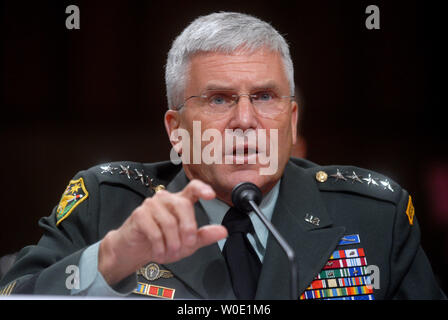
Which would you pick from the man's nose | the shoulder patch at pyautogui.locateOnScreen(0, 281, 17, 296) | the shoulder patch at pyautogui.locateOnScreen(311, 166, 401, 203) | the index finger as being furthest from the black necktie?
the shoulder patch at pyautogui.locateOnScreen(0, 281, 17, 296)

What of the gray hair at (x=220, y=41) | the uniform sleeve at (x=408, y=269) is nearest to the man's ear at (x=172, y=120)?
the gray hair at (x=220, y=41)

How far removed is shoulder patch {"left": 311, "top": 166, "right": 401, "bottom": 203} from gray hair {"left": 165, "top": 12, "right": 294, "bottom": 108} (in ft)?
1.26

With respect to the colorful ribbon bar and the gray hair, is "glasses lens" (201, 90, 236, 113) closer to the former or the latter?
the gray hair

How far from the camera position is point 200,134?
5.43 ft

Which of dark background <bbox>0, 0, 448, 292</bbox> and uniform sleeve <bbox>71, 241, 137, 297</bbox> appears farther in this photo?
dark background <bbox>0, 0, 448, 292</bbox>

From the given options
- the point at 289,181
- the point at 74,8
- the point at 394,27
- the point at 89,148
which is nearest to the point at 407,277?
the point at 289,181

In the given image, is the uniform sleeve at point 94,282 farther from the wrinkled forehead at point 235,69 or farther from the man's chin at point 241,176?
the wrinkled forehead at point 235,69

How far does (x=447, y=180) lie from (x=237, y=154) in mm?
1686

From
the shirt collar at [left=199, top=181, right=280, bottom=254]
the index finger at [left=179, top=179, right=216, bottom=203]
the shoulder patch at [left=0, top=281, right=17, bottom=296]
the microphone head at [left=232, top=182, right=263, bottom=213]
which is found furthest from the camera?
the shirt collar at [left=199, top=181, right=280, bottom=254]

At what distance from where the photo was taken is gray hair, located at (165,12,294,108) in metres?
1.63

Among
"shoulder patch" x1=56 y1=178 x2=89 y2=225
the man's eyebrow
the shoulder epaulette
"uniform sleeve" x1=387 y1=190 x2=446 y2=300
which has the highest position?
the man's eyebrow

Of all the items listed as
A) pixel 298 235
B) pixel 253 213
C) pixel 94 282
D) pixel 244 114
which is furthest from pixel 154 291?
pixel 244 114

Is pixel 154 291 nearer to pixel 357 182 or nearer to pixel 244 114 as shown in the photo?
pixel 244 114

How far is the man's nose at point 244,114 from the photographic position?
1.55m
